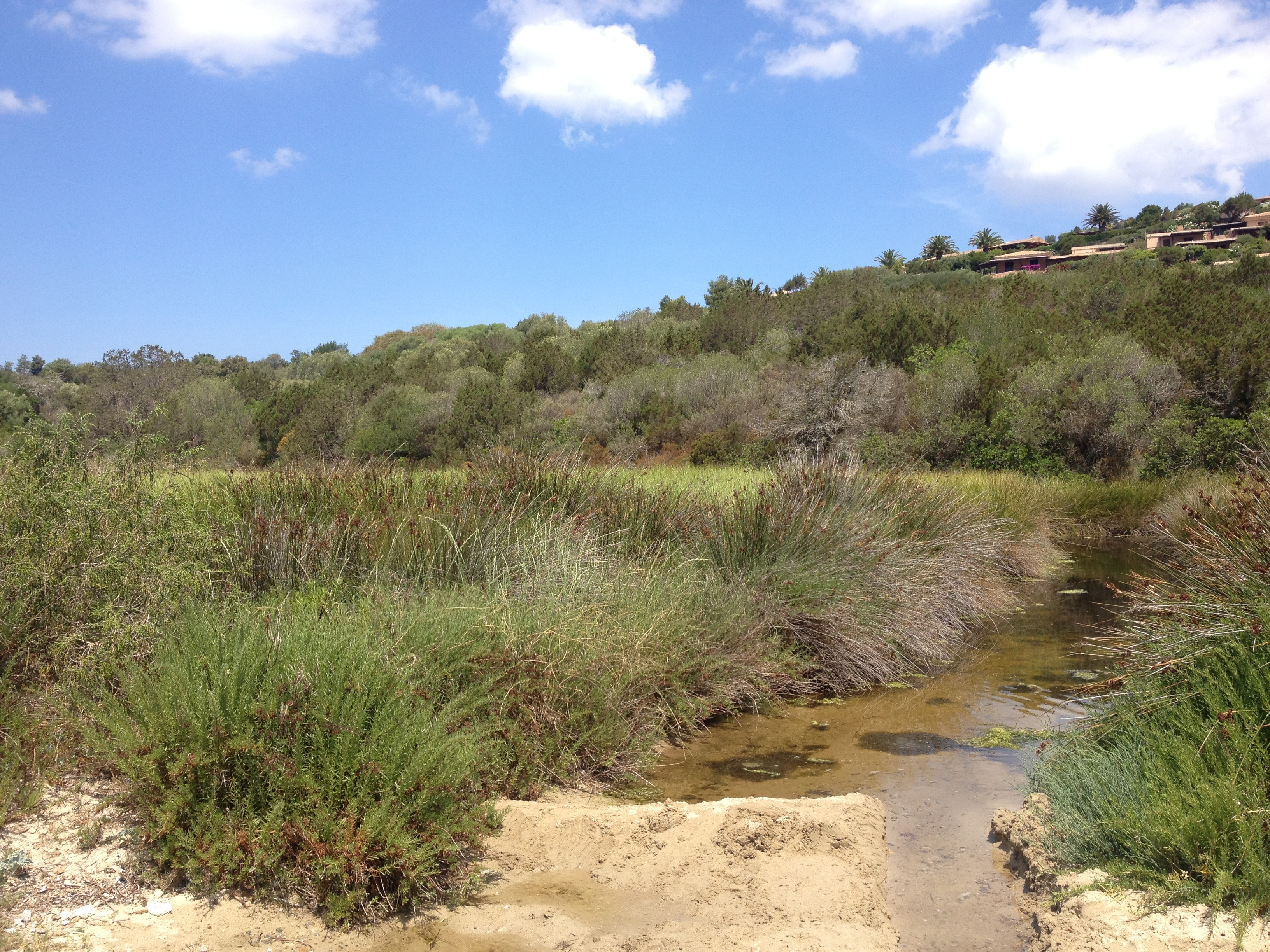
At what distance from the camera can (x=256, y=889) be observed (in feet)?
13.8

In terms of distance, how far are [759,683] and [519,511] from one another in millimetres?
2842

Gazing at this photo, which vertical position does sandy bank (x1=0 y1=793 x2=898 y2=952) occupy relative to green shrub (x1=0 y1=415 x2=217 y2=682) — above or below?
below

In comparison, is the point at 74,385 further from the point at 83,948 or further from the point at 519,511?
the point at 83,948

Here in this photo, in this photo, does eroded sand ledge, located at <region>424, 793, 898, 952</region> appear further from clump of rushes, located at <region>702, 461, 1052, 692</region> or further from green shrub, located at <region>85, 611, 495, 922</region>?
clump of rushes, located at <region>702, 461, 1052, 692</region>

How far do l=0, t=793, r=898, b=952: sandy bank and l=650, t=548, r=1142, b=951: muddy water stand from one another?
0.30 metres

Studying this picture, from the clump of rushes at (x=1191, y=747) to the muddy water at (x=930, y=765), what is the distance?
0.54 metres

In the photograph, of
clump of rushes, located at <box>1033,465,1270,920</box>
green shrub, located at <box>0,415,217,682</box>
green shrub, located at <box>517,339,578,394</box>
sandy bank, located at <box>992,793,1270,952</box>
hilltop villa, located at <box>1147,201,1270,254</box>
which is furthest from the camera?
hilltop villa, located at <box>1147,201,1270,254</box>

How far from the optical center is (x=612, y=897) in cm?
469

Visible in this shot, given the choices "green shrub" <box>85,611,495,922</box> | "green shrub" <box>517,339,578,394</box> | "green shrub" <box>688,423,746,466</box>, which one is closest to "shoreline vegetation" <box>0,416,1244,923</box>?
"green shrub" <box>85,611,495,922</box>

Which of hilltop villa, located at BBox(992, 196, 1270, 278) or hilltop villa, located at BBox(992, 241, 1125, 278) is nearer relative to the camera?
hilltop villa, located at BBox(992, 196, 1270, 278)

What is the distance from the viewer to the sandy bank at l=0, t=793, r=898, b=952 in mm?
4012

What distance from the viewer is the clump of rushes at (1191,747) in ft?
13.0

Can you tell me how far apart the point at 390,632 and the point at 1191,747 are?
4545 mm

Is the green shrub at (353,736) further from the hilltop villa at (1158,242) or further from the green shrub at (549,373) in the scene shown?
the hilltop villa at (1158,242)
